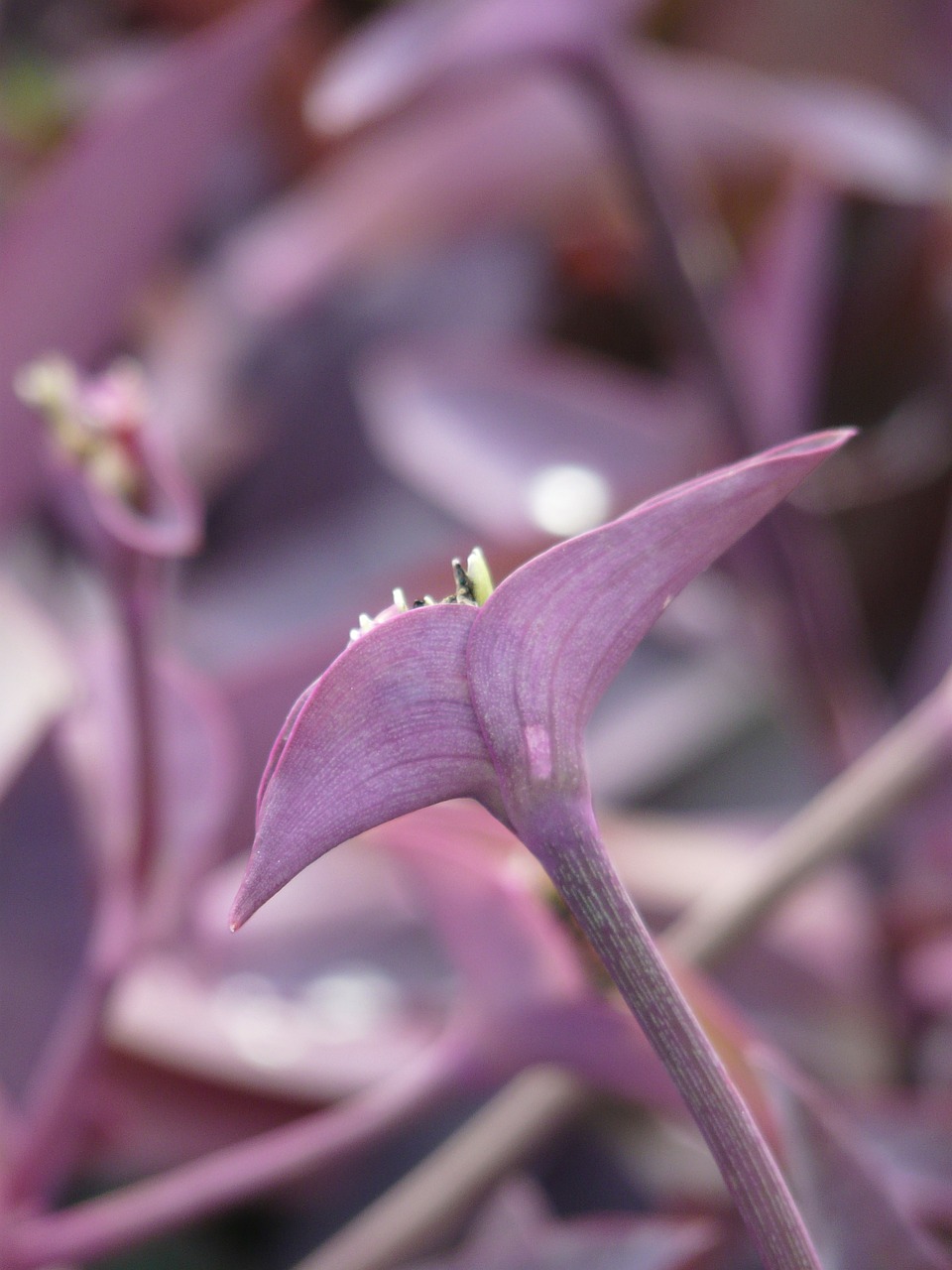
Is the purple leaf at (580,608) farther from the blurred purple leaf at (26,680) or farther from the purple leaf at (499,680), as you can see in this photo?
the blurred purple leaf at (26,680)

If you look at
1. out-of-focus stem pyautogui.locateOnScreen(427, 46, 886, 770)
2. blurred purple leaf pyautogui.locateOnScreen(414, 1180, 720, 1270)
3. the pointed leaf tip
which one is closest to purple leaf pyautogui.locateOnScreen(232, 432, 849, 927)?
the pointed leaf tip

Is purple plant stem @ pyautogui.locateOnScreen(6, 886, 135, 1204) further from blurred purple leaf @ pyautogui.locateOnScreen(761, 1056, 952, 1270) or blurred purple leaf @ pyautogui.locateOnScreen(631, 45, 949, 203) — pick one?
blurred purple leaf @ pyautogui.locateOnScreen(631, 45, 949, 203)

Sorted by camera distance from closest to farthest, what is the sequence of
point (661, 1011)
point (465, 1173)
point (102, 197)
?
point (661, 1011), point (465, 1173), point (102, 197)

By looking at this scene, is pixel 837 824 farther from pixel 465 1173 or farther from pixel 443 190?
pixel 443 190

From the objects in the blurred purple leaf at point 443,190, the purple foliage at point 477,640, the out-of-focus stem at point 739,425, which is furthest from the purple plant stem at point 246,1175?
the blurred purple leaf at point 443,190

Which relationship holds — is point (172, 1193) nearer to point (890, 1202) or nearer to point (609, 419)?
point (890, 1202)

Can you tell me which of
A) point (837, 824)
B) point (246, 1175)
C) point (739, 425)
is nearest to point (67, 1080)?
point (246, 1175)
